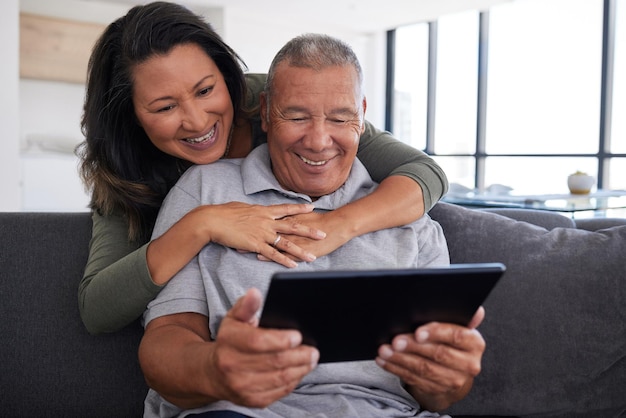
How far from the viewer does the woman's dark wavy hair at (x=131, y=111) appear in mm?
1770

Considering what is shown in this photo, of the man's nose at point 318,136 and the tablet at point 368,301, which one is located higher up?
the man's nose at point 318,136

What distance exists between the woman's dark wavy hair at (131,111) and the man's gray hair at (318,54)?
1.11ft

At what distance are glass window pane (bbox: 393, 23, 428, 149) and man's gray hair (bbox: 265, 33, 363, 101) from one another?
342 inches

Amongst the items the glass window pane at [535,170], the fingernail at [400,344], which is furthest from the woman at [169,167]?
the glass window pane at [535,170]

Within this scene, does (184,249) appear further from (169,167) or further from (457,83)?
(457,83)

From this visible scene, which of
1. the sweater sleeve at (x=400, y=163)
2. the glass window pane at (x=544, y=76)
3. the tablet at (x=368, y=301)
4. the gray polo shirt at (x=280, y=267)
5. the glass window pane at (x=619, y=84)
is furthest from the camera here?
the glass window pane at (x=544, y=76)

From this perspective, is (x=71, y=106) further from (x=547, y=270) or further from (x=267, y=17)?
(x=547, y=270)

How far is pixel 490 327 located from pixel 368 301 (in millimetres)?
761

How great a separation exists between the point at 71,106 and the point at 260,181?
7.12 meters

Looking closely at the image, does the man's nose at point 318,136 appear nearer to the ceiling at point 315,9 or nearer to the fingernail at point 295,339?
the fingernail at point 295,339

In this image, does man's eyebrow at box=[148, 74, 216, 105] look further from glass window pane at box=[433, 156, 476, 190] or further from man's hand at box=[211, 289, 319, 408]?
glass window pane at box=[433, 156, 476, 190]

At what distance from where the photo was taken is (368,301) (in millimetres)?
1032

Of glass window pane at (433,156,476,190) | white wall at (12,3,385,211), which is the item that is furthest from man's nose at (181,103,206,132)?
glass window pane at (433,156,476,190)

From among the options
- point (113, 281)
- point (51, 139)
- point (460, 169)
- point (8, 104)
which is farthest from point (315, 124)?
point (460, 169)
